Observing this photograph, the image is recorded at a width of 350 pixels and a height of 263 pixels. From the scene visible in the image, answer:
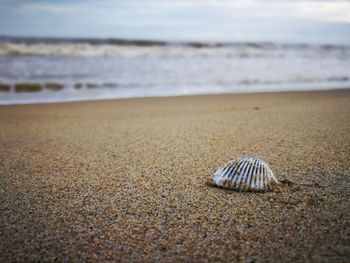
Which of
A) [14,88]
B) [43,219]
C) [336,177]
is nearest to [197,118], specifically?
[336,177]

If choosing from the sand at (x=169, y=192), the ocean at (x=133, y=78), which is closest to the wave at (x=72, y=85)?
the ocean at (x=133, y=78)

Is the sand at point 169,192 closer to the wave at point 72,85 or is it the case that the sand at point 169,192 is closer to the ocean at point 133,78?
the ocean at point 133,78

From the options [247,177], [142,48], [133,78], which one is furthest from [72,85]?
[142,48]

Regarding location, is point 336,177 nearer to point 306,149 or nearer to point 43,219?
point 306,149

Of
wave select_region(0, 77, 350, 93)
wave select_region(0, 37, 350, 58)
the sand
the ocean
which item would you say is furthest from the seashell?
wave select_region(0, 37, 350, 58)

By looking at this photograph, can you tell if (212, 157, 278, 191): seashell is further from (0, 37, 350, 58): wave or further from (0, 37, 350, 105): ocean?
(0, 37, 350, 58): wave
